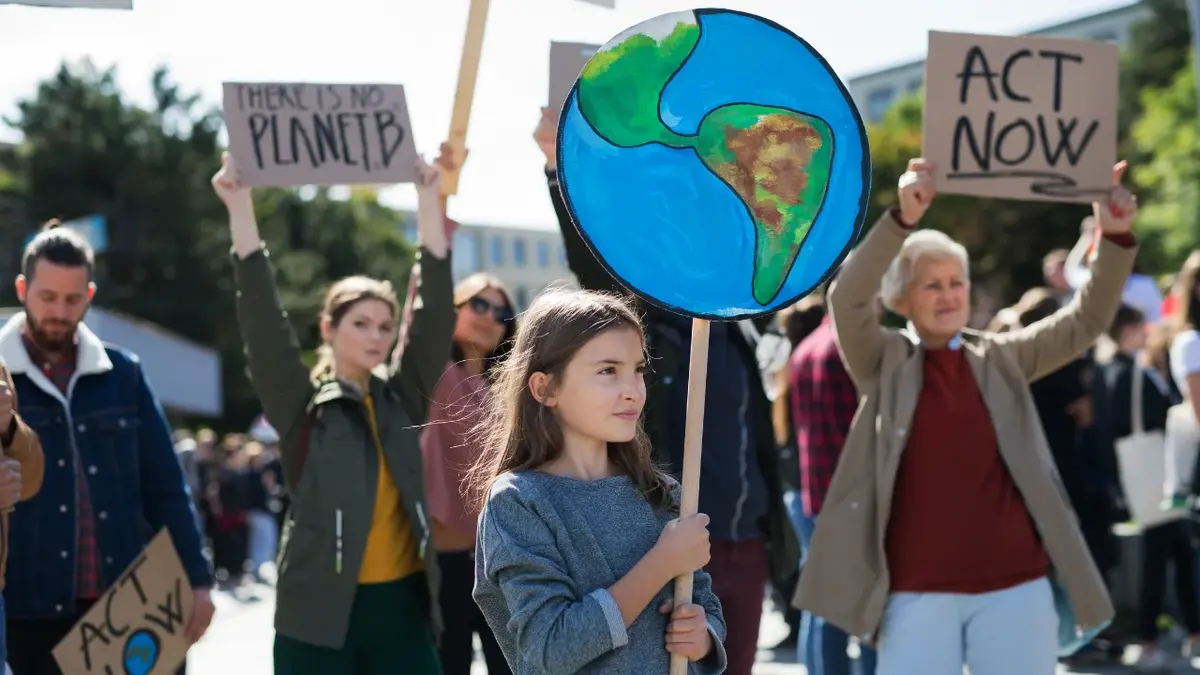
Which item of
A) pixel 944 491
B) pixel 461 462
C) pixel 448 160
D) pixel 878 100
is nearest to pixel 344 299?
pixel 448 160

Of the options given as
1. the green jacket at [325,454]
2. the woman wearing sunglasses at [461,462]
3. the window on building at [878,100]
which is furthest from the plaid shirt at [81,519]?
the window on building at [878,100]

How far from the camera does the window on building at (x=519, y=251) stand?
5631 centimetres

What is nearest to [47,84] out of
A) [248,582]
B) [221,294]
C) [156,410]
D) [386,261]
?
[221,294]

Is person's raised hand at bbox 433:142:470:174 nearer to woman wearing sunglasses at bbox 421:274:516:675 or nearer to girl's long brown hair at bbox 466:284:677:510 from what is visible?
woman wearing sunglasses at bbox 421:274:516:675

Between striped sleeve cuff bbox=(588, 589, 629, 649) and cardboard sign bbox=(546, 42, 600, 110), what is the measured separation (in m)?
2.62

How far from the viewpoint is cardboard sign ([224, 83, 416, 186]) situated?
18.4 feet

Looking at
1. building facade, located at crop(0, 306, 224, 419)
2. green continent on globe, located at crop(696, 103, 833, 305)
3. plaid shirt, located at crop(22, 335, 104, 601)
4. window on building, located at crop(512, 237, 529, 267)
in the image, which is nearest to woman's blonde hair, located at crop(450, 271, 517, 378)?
plaid shirt, located at crop(22, 335, 104, 601)

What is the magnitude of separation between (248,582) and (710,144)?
61.0 ft

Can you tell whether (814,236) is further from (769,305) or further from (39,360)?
(39,360)

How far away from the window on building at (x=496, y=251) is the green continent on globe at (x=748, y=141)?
53131 mm

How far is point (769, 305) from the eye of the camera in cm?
327

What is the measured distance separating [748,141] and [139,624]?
→ 2.72 metres

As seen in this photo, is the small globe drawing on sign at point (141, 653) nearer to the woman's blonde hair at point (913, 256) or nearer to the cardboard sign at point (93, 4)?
the cardboard sign at point (93, 4)

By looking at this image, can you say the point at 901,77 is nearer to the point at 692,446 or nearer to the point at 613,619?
the point at 692,446
